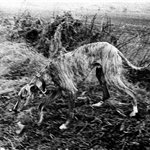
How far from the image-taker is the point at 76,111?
15.9 ft

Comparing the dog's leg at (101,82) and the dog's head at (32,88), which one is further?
the dog's leg at (101,82)

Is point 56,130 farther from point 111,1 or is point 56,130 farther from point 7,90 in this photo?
point 111,1

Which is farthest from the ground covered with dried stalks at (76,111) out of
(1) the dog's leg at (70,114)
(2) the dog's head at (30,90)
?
(2) the dog's head at (30,90)

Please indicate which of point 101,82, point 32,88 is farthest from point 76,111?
point 32,88

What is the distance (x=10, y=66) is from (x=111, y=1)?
11855mm

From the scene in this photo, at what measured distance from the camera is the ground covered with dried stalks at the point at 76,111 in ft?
13.4

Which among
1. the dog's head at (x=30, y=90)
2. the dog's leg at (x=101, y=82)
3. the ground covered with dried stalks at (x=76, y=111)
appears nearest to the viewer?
the ground covered with dried stalks at (x=76, y=111)

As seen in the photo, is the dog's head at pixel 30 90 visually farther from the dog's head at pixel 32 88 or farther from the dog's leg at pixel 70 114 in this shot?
the dog's leg at pixel 70 114

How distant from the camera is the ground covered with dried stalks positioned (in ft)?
13.4

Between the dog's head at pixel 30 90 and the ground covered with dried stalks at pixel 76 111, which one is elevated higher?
the dog's head at pixel 30 90

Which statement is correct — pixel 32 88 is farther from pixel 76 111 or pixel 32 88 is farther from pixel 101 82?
pixel 101 82

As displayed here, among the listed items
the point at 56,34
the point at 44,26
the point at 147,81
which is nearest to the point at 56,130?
the point at 147,81

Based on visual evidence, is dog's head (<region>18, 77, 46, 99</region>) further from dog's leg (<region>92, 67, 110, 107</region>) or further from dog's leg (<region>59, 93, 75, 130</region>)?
dog's leg (<region>92, 67, 110, 107</region>)

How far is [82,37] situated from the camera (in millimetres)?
7793
